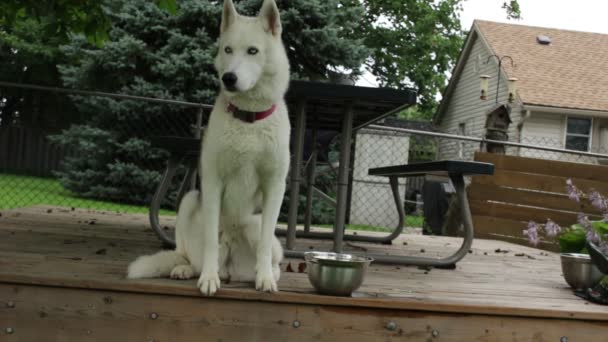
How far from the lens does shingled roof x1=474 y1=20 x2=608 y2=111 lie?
14.8 m

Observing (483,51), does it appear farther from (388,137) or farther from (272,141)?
(272,141)

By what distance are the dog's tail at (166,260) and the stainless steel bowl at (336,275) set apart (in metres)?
0.62

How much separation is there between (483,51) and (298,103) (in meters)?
15.1

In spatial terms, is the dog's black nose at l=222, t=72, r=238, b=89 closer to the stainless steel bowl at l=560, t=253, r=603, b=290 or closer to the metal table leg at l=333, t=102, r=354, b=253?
the metal table leg at l=333, t=102, r=354, b=253

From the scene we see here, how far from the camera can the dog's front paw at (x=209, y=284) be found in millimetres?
2230

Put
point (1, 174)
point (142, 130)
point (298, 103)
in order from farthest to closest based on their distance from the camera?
point (1, 174), point (142, 130), point (298, 103)

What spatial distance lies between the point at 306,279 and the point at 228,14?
130 centimetres

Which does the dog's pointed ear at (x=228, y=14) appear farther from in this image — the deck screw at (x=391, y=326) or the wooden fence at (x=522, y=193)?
the wooden fence at (x=522, y=193)

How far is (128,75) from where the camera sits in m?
9.76

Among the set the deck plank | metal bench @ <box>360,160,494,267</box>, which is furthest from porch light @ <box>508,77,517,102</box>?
metal bench @ <box>360,160,494,267</box>

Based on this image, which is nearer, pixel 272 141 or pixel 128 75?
pixel 272 141

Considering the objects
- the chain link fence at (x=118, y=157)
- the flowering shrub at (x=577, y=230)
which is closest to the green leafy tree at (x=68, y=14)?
the flowering shrub at (x=577, y=230)

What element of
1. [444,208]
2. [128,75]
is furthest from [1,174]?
[444,208]

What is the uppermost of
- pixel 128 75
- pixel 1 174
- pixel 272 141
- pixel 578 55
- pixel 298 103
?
pixel 578 55
